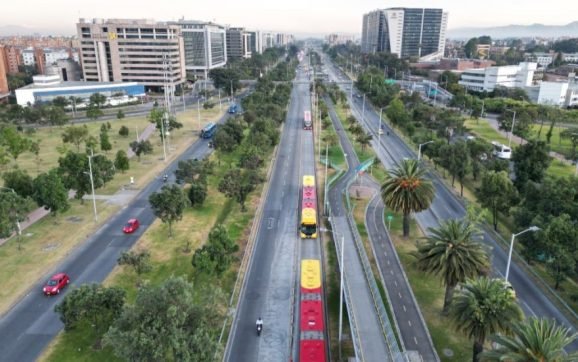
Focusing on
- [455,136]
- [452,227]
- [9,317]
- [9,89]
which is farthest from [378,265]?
[9,89]

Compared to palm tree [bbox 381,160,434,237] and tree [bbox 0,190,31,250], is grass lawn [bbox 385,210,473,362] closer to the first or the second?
palm tree [bbox 381,160,434,237]

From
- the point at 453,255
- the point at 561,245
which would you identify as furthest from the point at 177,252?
Result: the point at 561,245

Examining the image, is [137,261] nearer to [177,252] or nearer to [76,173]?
[177,252]

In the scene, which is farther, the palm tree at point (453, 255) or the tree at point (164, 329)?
the palm tree at point (453, 255)

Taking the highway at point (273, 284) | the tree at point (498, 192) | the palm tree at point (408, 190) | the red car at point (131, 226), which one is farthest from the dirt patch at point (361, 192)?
the red car at point (131, 226)

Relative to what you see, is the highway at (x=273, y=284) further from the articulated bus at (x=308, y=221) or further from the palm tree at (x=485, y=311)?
the palm tree at (x=485, y=311)
